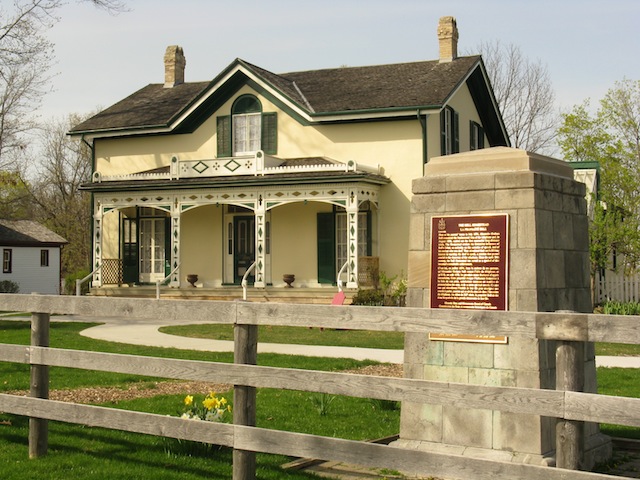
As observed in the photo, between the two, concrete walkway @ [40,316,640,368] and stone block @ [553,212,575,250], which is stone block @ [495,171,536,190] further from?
concrete walkway @ [40,316,640,368]

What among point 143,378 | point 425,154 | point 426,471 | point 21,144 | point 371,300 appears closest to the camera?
point 426,471

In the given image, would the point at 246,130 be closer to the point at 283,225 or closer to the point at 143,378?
the point at 283,225

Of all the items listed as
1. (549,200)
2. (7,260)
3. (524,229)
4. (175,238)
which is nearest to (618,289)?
(175,238)

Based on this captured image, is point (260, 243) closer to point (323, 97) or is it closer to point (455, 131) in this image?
point (323, 97)

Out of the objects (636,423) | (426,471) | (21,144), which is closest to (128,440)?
(426,471)

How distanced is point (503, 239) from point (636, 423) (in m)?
2.89

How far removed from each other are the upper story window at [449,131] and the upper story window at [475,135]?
4.96ft

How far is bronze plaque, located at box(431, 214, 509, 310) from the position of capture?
7355 millimetres

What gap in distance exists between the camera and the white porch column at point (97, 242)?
106 ft

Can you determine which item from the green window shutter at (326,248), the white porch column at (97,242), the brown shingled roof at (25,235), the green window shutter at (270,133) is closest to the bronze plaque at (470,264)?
the green window shutter at (326,248)

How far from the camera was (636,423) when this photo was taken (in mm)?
4629

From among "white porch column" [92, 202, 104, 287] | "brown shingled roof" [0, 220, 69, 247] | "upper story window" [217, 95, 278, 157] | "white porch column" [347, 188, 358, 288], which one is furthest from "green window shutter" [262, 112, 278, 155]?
"brown shingled roof" [0, 220, 69, 247]

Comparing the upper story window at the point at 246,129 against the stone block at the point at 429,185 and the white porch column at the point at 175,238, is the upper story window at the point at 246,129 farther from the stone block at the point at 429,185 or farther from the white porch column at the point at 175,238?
the stone block at the point at 429,185

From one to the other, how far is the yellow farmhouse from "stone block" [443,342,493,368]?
20.3 m
